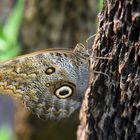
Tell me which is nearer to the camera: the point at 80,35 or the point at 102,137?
the point at 102,137

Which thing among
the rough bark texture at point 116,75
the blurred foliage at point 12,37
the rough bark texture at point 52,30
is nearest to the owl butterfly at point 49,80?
the rough bark texture at point 116,75

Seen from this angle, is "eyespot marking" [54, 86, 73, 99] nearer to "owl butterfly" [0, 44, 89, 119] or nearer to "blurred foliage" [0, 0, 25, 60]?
"owl butterfly" [0, 44, 89, 119]

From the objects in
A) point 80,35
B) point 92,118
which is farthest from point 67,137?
point 92,118

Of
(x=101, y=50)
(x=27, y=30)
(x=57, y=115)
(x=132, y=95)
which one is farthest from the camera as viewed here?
(x=27, y=30)

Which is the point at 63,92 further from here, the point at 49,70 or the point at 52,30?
the point at 52,30

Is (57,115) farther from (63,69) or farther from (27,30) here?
(27,30)

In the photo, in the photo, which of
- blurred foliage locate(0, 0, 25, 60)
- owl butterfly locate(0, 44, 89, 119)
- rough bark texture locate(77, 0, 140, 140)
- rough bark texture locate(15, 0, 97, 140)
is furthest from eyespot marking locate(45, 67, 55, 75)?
rough bark texture locate(15, 0, 97, 140)

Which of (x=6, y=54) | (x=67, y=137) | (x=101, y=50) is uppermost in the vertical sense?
(x=6, y=54)
